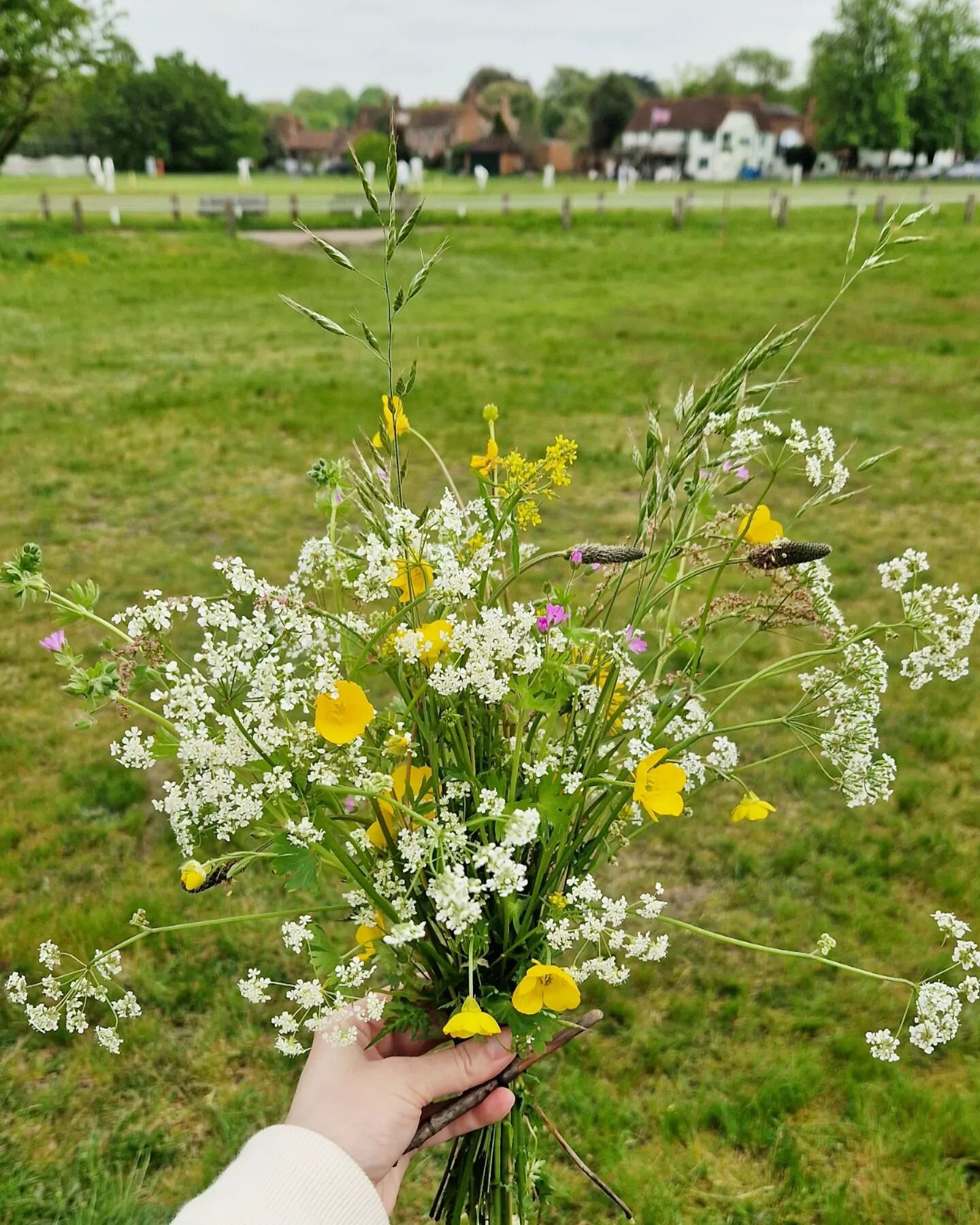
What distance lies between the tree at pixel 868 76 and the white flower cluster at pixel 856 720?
52211 millimetres

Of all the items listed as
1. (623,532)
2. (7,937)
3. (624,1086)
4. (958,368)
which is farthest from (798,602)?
(958,368)

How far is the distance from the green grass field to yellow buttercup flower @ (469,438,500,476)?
178 millimetres

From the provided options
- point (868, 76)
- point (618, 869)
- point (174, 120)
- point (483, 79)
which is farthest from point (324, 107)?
point (618, 869)

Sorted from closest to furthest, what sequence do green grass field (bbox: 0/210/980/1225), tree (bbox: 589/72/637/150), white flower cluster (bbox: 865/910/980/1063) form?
white flower cluster (bbox: 865/910/980/1063), green grass field (bbox: 0/210/980/1225), tree (bbox: 589/72/637/150)

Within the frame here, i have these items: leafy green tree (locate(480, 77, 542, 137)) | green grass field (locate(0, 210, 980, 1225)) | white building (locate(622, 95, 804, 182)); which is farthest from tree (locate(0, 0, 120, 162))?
Answer: leafy green tree (locate(480, 77, 542, 137))

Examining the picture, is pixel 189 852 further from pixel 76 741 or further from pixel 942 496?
pixel 942 496

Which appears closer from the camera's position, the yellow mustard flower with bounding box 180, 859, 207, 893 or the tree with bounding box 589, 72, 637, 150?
the yellow mustard flower with bounding box 180, 859, 207, 893

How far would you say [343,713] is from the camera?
3.28 feet

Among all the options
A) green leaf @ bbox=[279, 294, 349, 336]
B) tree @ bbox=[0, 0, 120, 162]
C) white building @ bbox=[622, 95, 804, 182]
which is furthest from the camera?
white building @ bbox=[622, 95, 804, 182]

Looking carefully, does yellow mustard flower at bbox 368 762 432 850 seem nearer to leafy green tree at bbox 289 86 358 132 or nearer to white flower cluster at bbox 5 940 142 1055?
white flower cluster at bbox 5 940 142 1055

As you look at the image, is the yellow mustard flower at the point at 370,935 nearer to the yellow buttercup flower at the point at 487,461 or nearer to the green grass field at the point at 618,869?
the yellow buttercup flower at the point at 487,461

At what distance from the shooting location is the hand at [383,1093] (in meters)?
1.19

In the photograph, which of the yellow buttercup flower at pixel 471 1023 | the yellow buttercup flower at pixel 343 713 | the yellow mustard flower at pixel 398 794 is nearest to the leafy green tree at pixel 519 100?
the yellow mustard flower at pixel 398 794

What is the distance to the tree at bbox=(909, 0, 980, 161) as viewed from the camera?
4419cm
